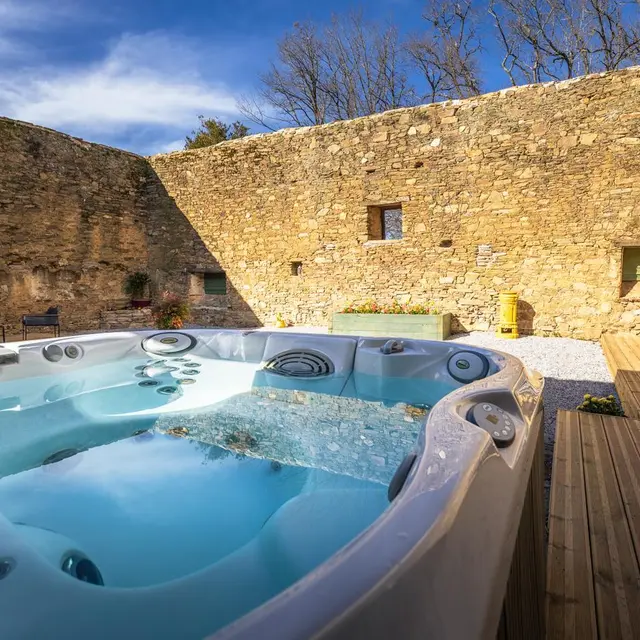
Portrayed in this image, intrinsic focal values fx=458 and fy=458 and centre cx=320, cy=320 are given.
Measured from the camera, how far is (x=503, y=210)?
616cm

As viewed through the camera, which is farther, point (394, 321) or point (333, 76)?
point (333, 76)

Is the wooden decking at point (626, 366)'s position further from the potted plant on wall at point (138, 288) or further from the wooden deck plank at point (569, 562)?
the potted plant on wall at point (138, 288)

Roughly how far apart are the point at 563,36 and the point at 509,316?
867 centimetres

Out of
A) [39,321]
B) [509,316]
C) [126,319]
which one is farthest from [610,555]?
[126,319]

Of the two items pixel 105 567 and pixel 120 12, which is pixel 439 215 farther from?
pixel 105 567

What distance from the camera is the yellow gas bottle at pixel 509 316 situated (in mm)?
6016

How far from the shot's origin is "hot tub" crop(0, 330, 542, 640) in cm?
63

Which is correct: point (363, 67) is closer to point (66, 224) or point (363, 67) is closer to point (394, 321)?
point (66, 224)

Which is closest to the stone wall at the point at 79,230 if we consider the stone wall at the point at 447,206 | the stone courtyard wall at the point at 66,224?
the stone courtyard wall at the point at 66,224

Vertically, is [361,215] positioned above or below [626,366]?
above

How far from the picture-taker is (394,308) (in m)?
6.70

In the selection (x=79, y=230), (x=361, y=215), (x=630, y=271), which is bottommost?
(x=630, y=271)

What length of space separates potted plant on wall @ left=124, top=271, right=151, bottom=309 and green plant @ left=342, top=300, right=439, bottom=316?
157 inches

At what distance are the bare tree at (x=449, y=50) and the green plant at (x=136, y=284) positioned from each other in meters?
8.99
